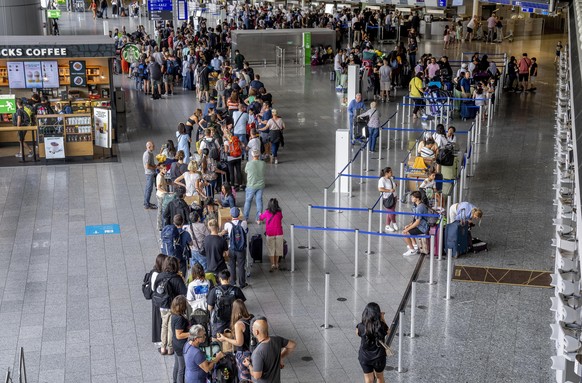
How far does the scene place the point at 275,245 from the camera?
1434 cm

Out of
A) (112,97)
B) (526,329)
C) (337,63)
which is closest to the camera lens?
(526,329)

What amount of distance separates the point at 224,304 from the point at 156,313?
4.23ft

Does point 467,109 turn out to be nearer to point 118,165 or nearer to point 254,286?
point 118,165

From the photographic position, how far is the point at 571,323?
8461 mm

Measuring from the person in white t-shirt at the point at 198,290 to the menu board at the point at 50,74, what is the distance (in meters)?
14.5

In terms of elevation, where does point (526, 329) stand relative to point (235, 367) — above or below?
below

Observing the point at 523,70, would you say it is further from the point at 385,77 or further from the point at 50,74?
the point at 50,74

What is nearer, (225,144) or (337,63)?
(225,144)

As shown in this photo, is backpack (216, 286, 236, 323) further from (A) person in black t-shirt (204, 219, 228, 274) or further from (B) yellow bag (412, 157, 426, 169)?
(B) yellow bag (412, 157, 426, 169)

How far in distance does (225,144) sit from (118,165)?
3.96m

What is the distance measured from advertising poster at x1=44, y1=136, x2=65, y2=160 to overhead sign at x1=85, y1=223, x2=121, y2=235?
213 inches

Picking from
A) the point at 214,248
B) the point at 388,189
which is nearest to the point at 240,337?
the point at 214,248

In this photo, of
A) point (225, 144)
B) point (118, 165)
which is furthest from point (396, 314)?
point (118, 165)

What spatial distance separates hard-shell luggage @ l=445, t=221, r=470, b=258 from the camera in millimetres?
14844
